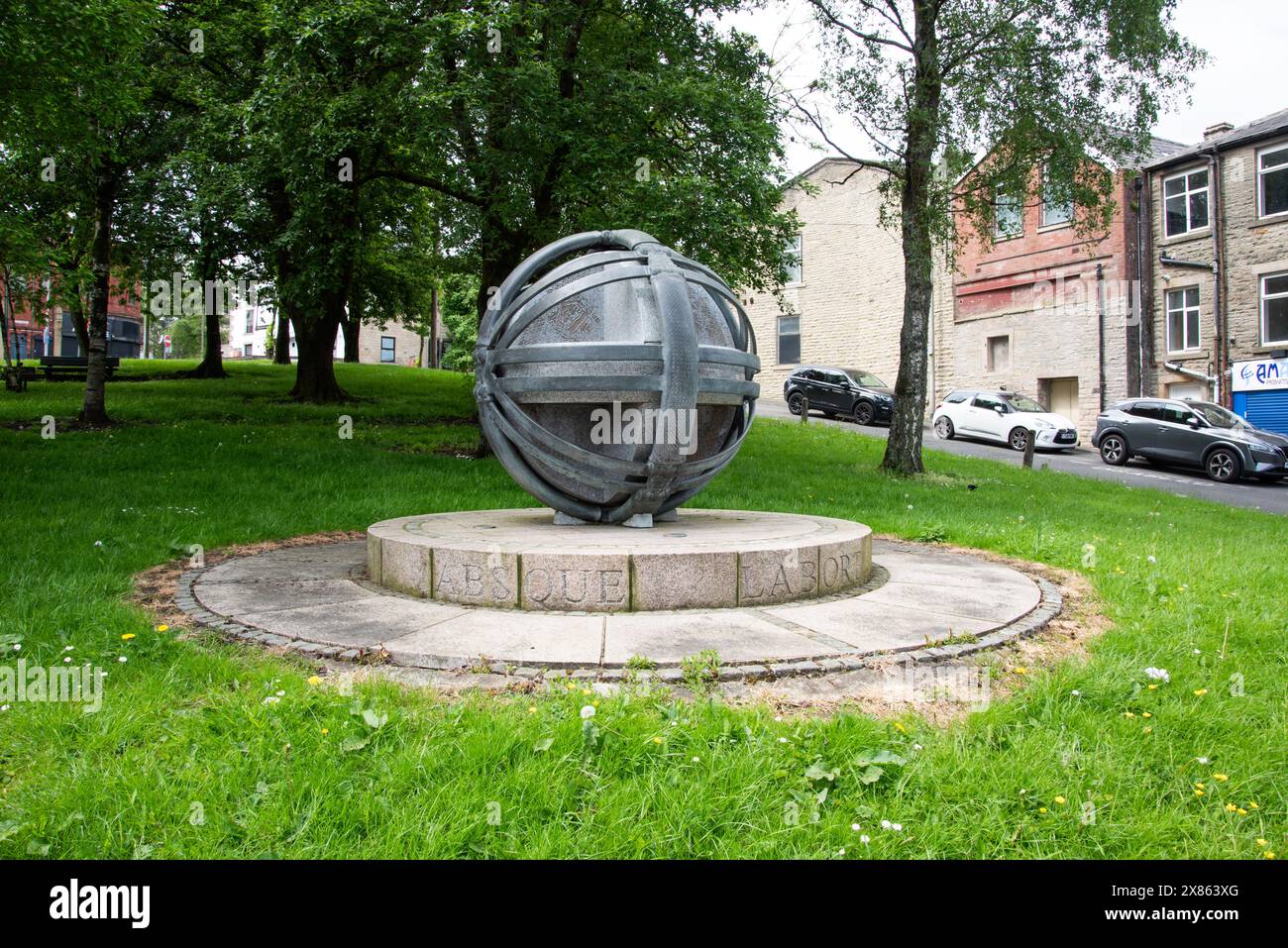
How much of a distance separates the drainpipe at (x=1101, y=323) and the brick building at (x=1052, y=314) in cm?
3

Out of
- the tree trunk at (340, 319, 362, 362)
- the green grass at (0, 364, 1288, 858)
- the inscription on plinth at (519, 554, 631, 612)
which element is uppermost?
the tree trunk at (340, 319, 362, 362)

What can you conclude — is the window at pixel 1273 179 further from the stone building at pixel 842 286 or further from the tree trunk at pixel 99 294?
the tree trunk at pixel 99 294

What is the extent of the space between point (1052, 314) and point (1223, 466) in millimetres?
11376

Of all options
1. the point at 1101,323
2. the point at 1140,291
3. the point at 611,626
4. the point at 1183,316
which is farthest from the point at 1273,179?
the point at 611,626

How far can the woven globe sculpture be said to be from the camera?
6.48 m

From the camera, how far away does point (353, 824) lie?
295cm

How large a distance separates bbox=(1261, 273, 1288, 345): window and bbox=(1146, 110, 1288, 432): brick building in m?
0.03

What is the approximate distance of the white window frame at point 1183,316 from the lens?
27.8 metres

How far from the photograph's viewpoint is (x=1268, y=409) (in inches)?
1035

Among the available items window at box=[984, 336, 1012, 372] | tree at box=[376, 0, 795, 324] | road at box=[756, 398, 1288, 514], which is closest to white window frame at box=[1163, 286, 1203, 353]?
road at box=[756, 398, 1288, 514]

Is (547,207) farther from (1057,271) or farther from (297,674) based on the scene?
(1057,271)

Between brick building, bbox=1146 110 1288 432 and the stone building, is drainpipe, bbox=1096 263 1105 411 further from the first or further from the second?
the stone building

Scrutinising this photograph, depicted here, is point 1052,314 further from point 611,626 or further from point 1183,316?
point 611,626

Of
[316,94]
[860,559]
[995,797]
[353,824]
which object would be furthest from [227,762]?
[316,94]
